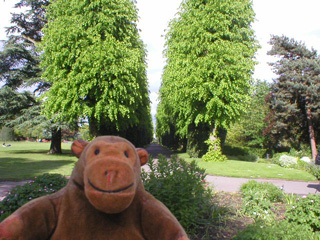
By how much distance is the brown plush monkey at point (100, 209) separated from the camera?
170 centimetres

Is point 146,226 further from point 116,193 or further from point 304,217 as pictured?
point 304,217

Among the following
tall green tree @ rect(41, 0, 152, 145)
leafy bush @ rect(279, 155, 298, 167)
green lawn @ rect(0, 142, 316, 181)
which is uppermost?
tall green tree @ rect(41, 0, 152, 145)

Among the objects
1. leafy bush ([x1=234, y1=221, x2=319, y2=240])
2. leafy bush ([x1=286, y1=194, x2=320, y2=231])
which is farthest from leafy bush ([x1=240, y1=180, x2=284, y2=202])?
leafy bush ([x1=234, y1=221, x2=319, y2=240])

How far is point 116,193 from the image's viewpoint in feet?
5.47

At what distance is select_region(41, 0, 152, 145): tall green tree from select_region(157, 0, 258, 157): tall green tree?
3.86m

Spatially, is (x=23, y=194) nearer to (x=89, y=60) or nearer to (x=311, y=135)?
(x=89, y=60)

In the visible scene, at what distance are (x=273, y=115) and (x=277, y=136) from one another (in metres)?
2.25

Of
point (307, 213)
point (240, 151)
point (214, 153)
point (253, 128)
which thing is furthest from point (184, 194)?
point (253, 128)

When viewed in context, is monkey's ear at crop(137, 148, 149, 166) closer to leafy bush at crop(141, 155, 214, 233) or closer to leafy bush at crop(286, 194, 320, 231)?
leafy bush at crop(141, 155, 214, 233)

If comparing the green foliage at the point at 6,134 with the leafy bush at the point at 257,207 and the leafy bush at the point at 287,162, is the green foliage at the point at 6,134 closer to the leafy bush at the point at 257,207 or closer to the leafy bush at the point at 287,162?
the leafy bush at the point at 287,162

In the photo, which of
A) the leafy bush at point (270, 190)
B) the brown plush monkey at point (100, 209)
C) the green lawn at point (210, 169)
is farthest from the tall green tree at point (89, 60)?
the brown plush monkey at point (100, 209)

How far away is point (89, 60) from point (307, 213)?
13.6 m

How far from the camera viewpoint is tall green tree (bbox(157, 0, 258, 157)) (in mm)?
17031

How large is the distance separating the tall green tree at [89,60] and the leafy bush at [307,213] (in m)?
12.3
